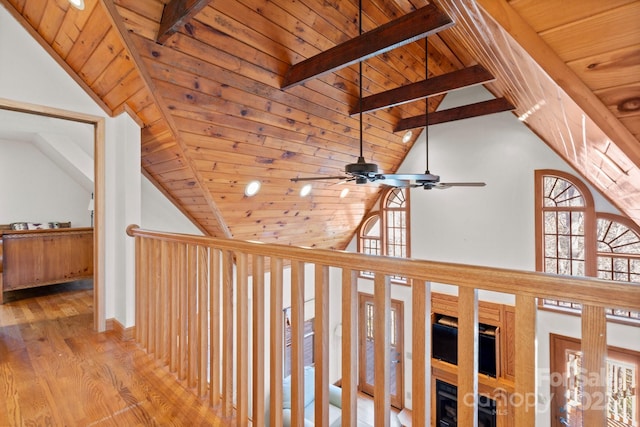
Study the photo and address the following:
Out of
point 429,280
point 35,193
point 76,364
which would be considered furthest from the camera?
point 35,193

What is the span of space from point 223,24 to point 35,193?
5.25 metres

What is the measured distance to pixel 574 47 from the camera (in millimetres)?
831

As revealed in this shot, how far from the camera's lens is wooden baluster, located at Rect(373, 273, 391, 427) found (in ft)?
3.49

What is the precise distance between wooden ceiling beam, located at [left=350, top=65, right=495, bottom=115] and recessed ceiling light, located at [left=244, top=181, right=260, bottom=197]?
1.48 meters

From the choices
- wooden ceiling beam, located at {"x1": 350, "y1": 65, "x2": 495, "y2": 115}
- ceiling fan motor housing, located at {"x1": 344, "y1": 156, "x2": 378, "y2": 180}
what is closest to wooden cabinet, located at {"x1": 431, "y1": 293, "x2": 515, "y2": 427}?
wooden ceiling beam, located at {"x1": 350, "y1": 65, "x2": 495, "y2": 115}

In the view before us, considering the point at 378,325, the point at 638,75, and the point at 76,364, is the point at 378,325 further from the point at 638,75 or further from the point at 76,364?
the point at 76,364

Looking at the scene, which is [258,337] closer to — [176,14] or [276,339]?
[276,339]

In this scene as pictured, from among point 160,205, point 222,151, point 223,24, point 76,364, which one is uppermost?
point 223,24

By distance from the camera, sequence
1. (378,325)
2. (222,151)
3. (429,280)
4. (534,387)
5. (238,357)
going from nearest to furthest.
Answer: (534,387) → (429,280) → (378,325) → (238,357) → (222,151)

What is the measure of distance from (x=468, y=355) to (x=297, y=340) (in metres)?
0.73

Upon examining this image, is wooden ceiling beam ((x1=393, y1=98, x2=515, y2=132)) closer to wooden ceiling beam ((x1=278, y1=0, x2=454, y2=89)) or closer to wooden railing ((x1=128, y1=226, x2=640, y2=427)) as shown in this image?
wooden ceiling beam ((x1=278, y1=0, x2=454, y2=89))

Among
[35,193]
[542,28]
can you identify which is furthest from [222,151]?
[35,193]

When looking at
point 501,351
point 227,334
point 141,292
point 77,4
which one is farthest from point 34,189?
point 501,351

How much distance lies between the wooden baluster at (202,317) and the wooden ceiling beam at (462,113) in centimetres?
375
